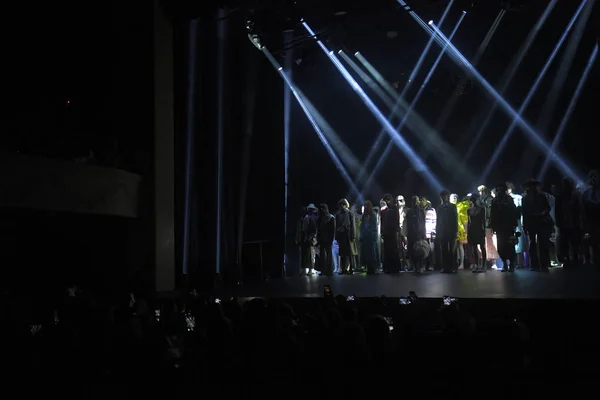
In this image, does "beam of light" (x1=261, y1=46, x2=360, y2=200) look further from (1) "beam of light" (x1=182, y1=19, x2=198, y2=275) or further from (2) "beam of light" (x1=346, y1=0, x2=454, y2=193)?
(1) "beam of light" (x1=182, y1=19, x2=198, y2=275)

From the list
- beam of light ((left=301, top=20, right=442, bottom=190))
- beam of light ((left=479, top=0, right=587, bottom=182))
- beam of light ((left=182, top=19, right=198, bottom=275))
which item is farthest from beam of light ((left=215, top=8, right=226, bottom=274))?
beam of light ((left=479, top=0, right=587, bottom=182))

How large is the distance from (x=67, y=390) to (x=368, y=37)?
41.4ft

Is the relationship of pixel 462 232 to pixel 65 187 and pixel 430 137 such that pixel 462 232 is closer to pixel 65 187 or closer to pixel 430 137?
pixel 430 137

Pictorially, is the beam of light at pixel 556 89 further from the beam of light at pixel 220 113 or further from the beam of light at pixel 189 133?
the beam of light at pixel 189 133

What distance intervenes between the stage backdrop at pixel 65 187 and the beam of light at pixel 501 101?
902cm

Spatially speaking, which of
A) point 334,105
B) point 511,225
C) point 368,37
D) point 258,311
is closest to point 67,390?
point 258,311

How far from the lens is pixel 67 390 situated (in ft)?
11.3

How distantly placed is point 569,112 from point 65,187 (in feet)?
40.2

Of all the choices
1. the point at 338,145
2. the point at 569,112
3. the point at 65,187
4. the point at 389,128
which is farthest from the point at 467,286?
the point at 338,145

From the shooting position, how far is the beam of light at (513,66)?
42.8 ft

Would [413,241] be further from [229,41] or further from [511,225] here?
[229,41]

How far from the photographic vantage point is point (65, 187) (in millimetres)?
9492

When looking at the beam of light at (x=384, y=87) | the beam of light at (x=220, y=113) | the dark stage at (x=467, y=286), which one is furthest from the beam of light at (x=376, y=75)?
the dark stage at (x=467, y=286)

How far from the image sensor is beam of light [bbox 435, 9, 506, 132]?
13401 millimetres
